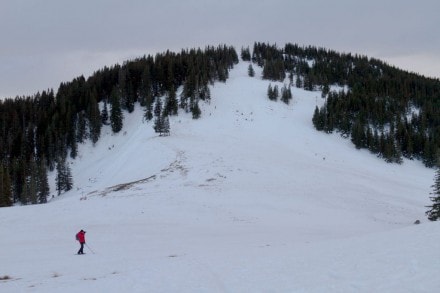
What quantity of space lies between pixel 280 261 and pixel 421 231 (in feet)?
21.6

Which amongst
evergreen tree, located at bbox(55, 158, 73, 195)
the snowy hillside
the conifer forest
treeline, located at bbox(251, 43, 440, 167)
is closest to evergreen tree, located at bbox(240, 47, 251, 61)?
treeline, located at bbox(251, 43, 440, 167)

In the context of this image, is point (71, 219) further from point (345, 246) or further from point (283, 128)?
point (283, 128)

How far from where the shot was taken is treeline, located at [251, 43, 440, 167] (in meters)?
79.8

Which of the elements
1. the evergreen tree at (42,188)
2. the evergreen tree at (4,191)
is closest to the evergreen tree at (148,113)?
the evergreen tree at (42,188)

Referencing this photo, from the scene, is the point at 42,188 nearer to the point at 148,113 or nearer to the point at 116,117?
the point at 116,117

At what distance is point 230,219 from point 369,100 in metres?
78.4

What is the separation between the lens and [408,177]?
62875 mm

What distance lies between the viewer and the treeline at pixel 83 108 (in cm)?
7250

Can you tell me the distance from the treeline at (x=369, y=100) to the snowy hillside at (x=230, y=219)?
4383mm

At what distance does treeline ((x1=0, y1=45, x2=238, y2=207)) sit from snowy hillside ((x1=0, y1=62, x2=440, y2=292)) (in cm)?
465

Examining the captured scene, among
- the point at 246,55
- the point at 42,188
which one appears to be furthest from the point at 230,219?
the point at 246,55

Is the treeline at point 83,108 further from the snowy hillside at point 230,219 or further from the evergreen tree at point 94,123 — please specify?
the snowy hillside at point 230,219

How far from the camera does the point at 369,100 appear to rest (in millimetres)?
100000

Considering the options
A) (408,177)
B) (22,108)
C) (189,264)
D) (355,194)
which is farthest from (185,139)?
(22,108)
